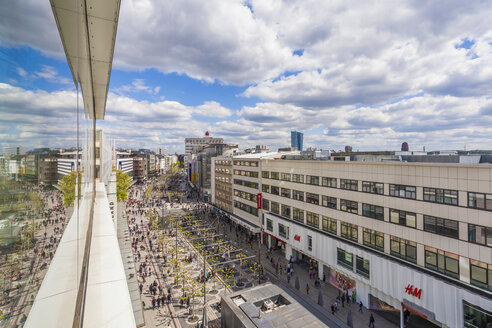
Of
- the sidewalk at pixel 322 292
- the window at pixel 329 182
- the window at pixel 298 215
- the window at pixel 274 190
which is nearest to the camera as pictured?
the sidewalk at pixel 322 292

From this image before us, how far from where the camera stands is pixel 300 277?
102 ft

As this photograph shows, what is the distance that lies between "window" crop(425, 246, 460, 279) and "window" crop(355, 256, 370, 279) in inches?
201

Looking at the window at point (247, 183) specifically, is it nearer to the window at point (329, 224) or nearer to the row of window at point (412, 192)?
the row of window at point (412, 192)

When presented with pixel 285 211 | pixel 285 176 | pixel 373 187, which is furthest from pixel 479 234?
pixel 285 176

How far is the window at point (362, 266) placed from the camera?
24141mm

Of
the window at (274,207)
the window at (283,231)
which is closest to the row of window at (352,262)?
the window at (283,231)

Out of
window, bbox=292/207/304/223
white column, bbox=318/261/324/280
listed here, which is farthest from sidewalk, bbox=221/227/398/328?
window, bbox=292/207/304/223

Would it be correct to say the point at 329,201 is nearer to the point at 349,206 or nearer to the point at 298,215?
the point at 349,206

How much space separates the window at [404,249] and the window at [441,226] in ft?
6.53

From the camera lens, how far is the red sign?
19.9m

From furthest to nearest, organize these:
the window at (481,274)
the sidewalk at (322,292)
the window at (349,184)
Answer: the window at (349,184) < the sidewalk at (322,292) < the window at (481,274)

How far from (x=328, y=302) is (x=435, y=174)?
15.7 m

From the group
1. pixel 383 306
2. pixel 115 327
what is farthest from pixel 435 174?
pixel 115 327

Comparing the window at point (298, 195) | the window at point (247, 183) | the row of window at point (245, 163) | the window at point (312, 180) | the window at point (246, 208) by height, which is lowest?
the window at point (246, 208)
